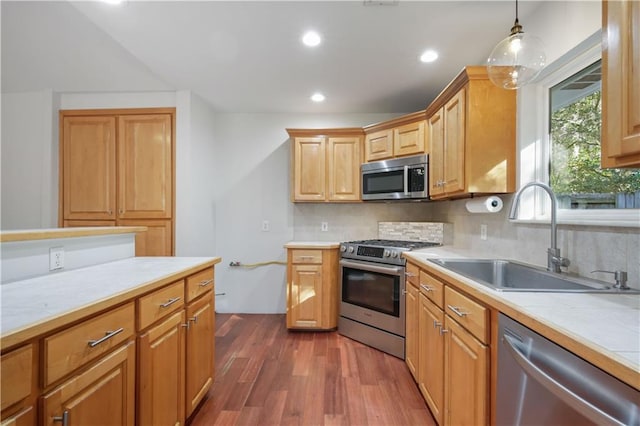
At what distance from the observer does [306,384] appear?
6.37 feet

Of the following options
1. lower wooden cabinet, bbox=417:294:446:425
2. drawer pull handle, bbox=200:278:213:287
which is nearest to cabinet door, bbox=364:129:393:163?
lower wooden cabinet, bbox=417:294:446:425

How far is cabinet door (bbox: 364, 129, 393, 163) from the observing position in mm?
2771

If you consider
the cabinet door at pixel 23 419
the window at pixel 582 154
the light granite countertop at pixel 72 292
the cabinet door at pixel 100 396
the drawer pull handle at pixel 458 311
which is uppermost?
the window at pixel 582 154

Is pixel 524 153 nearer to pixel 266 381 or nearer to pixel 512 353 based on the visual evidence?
pixel 512 353

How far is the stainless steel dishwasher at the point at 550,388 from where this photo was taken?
1.79 feet

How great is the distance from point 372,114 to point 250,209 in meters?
1.91

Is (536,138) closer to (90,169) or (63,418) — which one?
(63,418)

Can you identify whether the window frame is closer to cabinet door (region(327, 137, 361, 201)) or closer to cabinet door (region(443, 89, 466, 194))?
cabinet door (region(443, 89, 466, 194))

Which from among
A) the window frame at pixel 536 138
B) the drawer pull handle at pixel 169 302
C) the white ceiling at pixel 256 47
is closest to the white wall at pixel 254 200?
the white ceiling at pixel 256 47

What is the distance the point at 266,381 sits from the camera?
6.48 feet

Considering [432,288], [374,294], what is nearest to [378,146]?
[374,294]

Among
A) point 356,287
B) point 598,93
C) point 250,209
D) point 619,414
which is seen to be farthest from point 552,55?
point 250,209

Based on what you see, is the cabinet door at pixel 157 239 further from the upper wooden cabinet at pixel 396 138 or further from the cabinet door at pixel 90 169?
the upper wooden cabinet at pixel 396 138

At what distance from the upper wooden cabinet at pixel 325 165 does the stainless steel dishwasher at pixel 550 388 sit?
7.24 feet
